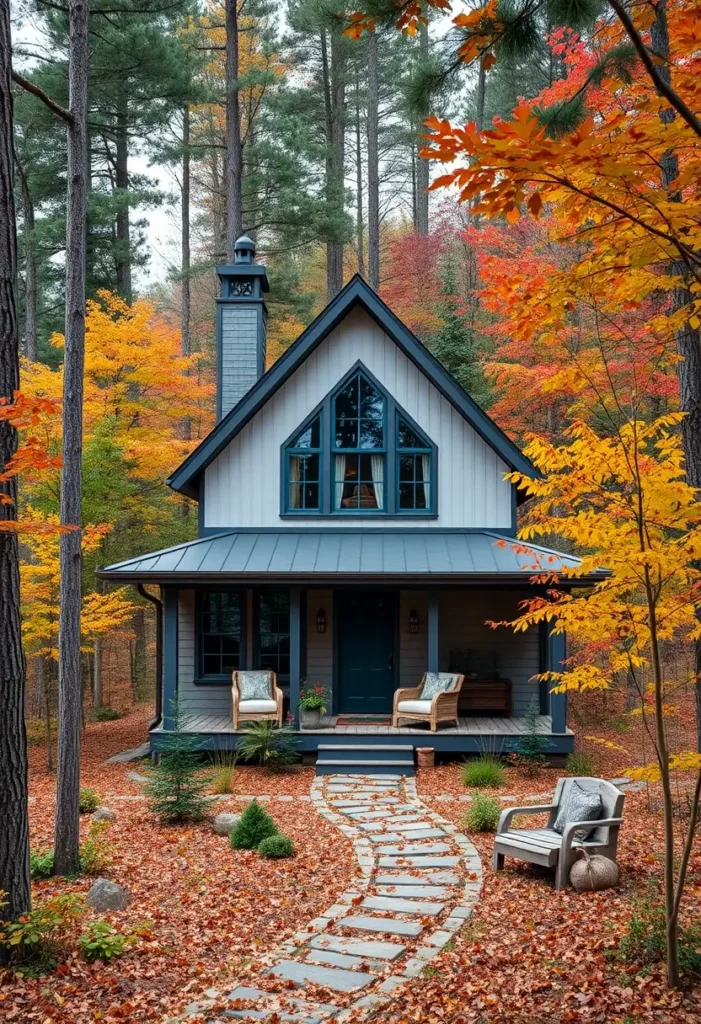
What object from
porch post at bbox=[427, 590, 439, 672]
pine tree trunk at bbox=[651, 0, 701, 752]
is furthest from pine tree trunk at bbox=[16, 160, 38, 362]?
pine tree trunk at bbox=[651, 0, 701, 752]

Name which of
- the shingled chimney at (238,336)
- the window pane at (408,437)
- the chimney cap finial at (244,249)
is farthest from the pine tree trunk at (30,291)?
the window pane at (408,437)

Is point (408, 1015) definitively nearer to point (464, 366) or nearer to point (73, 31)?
point (73, 31)

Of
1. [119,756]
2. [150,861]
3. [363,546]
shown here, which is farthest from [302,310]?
[150,861]

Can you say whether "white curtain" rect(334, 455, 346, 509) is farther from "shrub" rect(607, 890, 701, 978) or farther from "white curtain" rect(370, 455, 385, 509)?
"shrub" rect(607, 890, 701, 978)

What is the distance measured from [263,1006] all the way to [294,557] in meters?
8.55

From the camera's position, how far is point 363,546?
13.6m

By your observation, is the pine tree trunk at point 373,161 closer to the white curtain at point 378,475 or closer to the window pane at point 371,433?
the window pane at point 371,433

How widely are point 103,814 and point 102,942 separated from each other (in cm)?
447

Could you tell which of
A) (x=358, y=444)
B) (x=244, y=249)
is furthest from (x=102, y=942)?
(x=244, y=249)

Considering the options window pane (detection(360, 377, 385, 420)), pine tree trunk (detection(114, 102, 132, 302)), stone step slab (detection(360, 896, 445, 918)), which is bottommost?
stone step slab (detection(360, 896, 445, 918))

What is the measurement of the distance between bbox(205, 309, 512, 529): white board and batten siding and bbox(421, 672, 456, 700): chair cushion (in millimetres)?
2523

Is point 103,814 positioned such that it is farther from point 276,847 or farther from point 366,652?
point 366,652

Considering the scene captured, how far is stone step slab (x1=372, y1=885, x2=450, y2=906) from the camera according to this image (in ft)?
22.8

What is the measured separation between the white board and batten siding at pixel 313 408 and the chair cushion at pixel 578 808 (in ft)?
22.4
